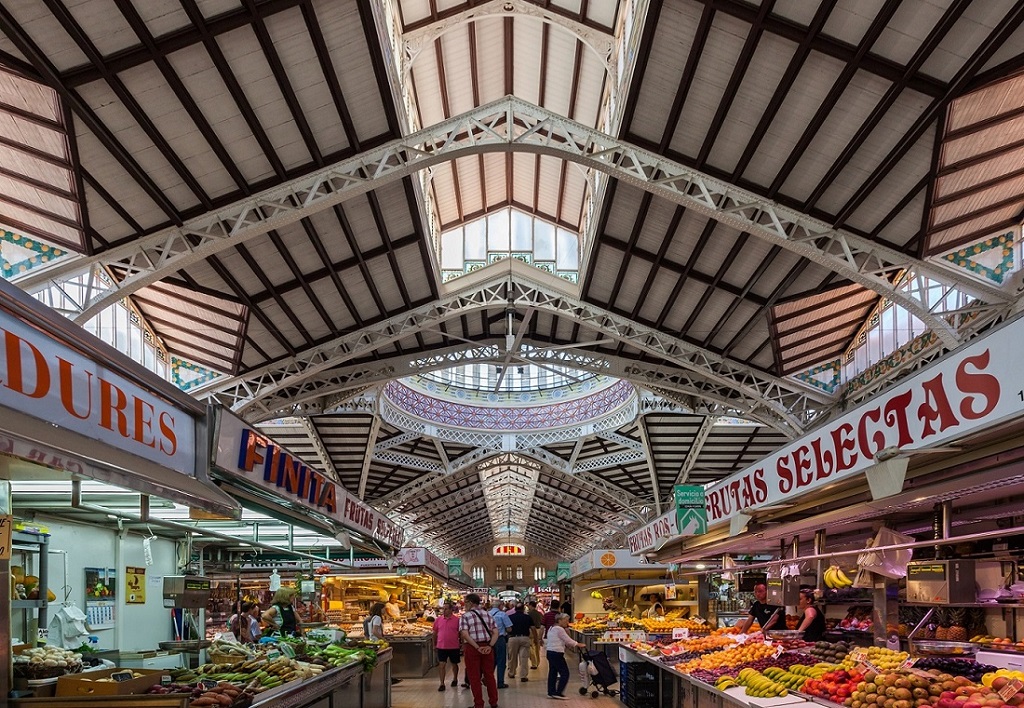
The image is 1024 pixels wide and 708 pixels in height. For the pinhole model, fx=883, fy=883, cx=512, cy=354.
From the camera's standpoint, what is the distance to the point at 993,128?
33.7ft

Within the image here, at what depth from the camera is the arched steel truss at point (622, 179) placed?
1249cm

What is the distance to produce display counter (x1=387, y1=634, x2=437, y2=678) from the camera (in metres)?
18.0

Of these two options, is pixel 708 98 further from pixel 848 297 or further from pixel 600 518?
pixel 600 518

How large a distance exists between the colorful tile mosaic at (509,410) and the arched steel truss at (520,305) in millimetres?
7458

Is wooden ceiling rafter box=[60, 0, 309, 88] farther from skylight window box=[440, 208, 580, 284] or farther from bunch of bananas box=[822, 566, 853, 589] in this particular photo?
skylight window box=[440, 208, 580, 284]

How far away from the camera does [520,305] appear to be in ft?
61.0

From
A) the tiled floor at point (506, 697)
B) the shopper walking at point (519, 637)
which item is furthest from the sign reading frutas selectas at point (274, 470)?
the shopper walking at point (519, 637)

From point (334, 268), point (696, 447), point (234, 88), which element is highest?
point (234, 88)

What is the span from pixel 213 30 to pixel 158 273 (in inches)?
164

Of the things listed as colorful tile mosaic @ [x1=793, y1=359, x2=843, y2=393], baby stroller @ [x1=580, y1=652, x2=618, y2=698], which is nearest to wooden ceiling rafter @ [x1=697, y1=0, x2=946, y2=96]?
baby stroller @ [x1=580, y1=652, x2=618, y2=698]

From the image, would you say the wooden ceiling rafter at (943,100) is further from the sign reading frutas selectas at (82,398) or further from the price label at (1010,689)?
the sign reading frutas selectas at (82,398)

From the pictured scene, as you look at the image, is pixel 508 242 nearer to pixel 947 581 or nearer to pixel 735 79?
pixel 735 79

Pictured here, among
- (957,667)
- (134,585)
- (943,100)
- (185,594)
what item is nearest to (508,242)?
(943,100)

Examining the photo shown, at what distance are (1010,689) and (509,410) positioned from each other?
2543cm
